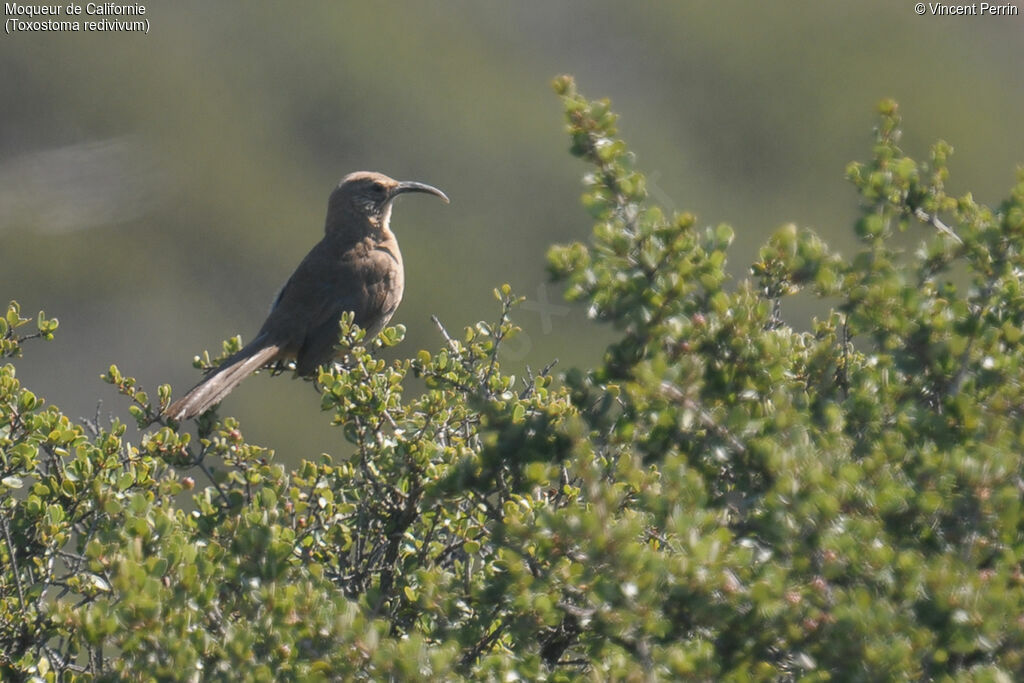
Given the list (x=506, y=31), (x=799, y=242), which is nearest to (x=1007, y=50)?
(x=506, y=31)

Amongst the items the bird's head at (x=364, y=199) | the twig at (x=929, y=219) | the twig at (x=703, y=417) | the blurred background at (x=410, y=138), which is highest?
the blurred background at (x=410, y=138)

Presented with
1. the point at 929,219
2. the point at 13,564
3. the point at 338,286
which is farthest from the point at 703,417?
the point at 338,286

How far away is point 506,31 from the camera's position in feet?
135

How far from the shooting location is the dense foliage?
2389 mm

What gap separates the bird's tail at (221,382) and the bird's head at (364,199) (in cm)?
145

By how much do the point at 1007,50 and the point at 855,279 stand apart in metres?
43.5

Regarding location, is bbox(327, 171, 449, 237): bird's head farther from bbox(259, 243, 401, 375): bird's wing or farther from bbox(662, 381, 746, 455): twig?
bbox(662, 381, 746, 455): twig

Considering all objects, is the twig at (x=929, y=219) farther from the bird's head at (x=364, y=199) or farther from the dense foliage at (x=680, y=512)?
the bird's head at (x=364, y=199)

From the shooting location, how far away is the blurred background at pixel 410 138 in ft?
106

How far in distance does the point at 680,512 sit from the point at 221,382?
3726mm

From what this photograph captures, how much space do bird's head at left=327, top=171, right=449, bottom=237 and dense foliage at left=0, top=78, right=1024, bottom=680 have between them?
442cm

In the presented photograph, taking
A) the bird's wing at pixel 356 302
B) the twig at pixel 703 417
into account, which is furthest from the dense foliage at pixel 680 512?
the bird's wing at pixel 356 302

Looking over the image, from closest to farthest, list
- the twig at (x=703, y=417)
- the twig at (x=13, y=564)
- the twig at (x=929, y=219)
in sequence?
the twig at (x=703, y=417) → the twig at (x=929, y=219) → the twig at (x=13, y=564)

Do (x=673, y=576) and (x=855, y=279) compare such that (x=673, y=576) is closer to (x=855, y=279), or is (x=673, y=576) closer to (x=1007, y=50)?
(x=855, y=279)
